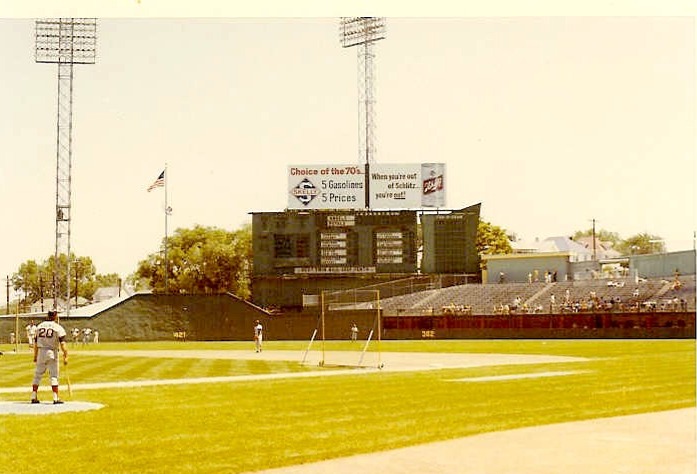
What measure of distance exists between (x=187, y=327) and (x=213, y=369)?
41.4 meters

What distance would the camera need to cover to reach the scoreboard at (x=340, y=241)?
2464 inches

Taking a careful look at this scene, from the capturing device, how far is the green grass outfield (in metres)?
11.8

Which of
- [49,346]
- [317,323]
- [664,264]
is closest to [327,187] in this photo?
[317,323]

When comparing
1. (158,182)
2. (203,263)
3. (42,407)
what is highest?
(158,182)

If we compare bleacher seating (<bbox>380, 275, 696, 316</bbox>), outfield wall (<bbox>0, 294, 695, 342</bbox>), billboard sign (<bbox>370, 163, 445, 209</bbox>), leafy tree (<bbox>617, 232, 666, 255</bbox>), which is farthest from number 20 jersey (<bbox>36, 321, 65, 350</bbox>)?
leafy tree (<bbox>617, 232, 666, 255</bbox>)

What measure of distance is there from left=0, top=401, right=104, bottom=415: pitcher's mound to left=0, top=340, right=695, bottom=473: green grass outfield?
476 mm

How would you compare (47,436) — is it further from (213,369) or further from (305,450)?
(213,369)

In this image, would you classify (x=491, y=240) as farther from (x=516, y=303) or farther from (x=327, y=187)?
(x=327, y=187)

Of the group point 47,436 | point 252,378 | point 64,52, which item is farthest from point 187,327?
point 47,436

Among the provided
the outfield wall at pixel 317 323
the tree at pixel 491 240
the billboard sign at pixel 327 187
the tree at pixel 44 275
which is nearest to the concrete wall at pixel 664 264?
the outfield wall at pixel 317 323

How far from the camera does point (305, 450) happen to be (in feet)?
39.5

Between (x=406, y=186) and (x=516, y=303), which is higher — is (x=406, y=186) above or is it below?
above

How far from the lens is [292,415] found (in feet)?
52.2

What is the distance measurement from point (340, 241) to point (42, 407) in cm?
A: 4614
